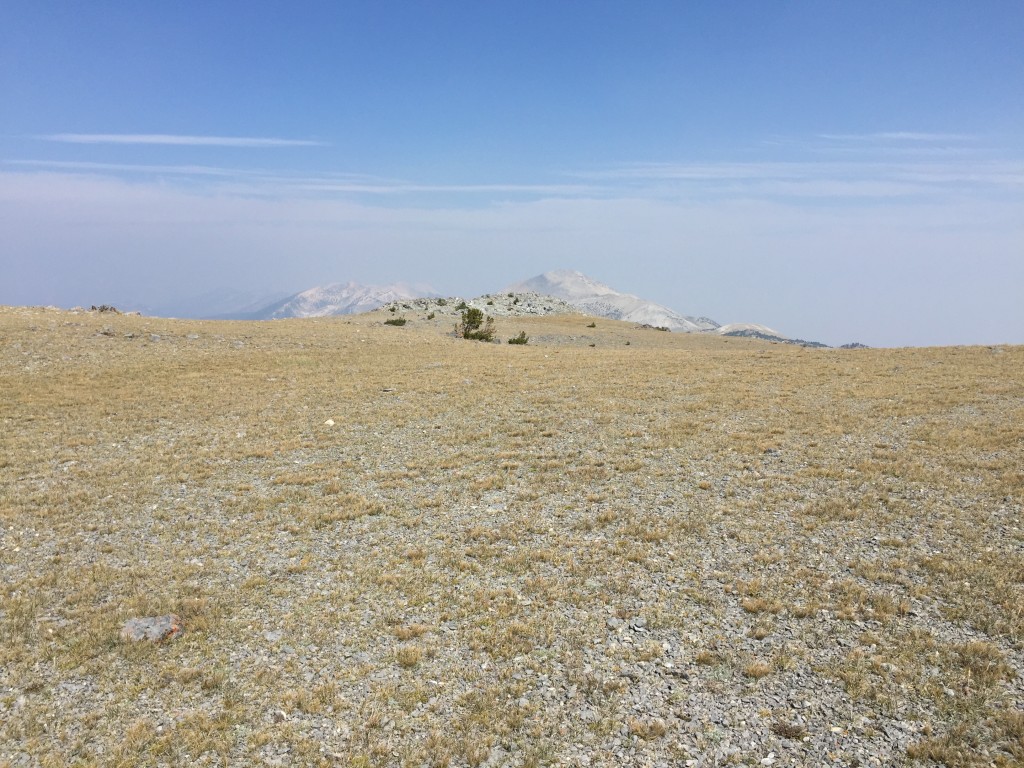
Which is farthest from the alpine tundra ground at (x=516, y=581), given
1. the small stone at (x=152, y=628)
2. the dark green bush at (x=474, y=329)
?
the dark green bush at (x=474, y=329)

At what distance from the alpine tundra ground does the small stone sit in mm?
185

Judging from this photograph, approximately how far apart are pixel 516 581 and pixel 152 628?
634cm

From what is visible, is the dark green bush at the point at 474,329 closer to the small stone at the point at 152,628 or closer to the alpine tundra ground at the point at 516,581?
the alpine tundra ground at the point at 516,581

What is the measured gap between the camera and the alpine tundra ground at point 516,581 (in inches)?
284

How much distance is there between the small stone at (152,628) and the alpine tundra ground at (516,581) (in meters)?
0.19

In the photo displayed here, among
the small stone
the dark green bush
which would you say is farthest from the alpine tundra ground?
the dark green bush

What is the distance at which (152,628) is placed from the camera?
9.21m

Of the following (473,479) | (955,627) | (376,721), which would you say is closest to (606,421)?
(473,479)

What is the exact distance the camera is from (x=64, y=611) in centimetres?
977

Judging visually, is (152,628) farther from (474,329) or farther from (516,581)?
(474,329)

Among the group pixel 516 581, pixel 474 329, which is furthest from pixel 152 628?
pixel 474 329

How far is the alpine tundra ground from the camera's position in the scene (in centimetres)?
721

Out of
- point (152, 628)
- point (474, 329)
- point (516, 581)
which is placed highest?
point (474, 329)

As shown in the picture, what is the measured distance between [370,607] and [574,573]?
13.1 feet
